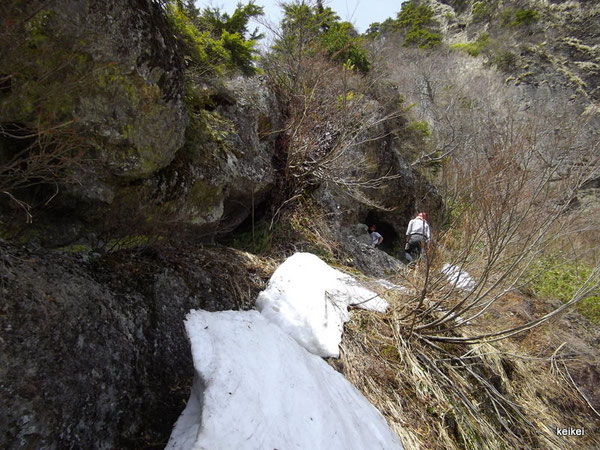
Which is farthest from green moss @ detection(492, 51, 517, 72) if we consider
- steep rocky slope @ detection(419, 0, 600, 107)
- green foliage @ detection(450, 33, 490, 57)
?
green foliage @ detection(450, 33, 490, 57)

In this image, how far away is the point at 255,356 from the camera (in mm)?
Answer: 1610

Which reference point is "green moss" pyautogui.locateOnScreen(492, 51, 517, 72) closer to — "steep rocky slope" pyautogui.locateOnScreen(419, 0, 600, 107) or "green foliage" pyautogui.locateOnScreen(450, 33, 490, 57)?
"steep rocky slope" pyautogui.locateOnScreen(419, 0, 600, 107)

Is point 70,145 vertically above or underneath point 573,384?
above

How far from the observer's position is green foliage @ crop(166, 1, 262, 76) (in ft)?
8.69

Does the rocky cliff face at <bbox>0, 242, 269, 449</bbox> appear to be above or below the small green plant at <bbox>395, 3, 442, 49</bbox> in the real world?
below

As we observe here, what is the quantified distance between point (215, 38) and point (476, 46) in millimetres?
19762

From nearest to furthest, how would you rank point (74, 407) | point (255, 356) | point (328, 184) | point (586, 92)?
point (74, 407) → point (255, 356) → point (328, 184) → point (586, 92)

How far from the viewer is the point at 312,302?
249cm

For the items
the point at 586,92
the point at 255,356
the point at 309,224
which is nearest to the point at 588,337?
the point at 309,224

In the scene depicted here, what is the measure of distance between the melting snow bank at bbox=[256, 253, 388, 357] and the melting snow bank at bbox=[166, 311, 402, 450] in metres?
0.26

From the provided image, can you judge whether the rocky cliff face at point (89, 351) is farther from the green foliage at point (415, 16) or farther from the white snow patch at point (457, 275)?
the green foliage at point (415, 16)

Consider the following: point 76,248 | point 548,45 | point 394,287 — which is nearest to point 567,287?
point 394,287

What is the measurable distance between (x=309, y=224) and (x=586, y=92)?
19.0 m

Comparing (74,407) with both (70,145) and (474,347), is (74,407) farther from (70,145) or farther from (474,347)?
(474,347)
